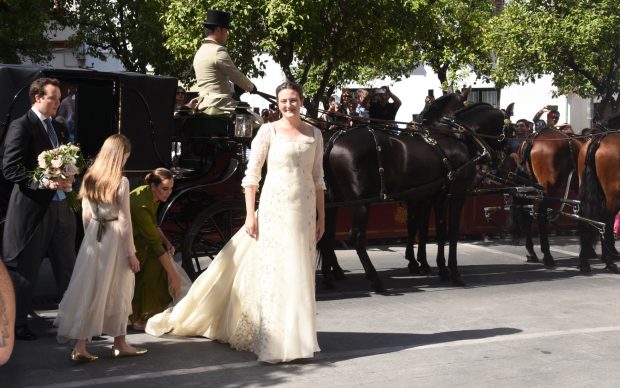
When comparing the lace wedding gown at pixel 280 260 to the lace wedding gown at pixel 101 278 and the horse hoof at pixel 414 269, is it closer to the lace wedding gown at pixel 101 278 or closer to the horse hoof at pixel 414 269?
the lace wedding gown at pixel 101 278

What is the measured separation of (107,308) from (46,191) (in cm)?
124

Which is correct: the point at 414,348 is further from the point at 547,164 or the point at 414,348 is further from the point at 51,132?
the point at 547,164

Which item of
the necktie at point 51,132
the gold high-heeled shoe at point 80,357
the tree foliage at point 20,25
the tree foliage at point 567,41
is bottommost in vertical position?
the gold high-heeled shoe at point 80,357

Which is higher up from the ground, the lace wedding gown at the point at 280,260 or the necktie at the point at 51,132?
the necktie at the point at 51,132

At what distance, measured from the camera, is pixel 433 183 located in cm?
1077

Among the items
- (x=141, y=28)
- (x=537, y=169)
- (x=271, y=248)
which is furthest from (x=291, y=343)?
(x=141, y=28)

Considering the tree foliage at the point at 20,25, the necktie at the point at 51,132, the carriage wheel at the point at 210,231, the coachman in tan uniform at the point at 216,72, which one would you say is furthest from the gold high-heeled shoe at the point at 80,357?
the tree foliage at the point at 20,25

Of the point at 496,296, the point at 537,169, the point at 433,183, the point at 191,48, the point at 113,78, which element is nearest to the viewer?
the point at 113,78

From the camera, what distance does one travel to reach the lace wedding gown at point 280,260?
6.80 meters

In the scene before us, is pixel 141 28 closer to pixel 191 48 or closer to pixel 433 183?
pixel 191 48

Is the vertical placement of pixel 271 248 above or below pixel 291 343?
above

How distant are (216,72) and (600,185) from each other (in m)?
5.37

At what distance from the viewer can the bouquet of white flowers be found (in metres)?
7.18

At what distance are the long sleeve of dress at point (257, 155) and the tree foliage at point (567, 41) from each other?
21.3 metres
